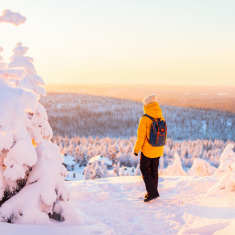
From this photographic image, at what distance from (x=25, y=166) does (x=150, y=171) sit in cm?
247

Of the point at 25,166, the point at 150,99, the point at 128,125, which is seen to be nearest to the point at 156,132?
the point at 150,99

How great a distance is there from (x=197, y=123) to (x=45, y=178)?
121 meters

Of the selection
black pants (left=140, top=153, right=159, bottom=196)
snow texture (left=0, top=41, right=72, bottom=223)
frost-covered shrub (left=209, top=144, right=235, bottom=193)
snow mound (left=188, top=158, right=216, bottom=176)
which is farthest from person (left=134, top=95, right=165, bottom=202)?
snow mound (left=188, top=158, right=216, bottom=176)

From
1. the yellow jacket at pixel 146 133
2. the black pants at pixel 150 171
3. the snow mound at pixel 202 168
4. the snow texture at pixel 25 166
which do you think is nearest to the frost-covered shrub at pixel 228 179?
the black pants at pixel 150 171

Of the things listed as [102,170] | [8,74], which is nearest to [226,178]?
[8,74]

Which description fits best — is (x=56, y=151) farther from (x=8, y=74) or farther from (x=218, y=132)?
(x=218, y=132)

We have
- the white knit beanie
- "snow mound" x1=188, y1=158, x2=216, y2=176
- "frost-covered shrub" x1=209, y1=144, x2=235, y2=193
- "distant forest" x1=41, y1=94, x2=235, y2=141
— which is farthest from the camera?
"distant forest" x1=41, y1=94, x2=235, y2=141

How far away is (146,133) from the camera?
14.1 feet

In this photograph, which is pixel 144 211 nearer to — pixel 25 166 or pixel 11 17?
pixel 25 166

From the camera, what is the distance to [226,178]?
15.4 ft

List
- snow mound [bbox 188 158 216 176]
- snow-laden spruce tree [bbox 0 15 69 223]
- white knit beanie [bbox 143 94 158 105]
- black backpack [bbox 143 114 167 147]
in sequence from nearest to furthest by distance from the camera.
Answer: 1. snow-laden spruce tree [bbox 0 15 69 223]
2. black backpack [bbox 143 114 167 147]
3. white knit beanie [bbox 143 94 158 105]
4. snow mound [bbox 188 158 216 176]

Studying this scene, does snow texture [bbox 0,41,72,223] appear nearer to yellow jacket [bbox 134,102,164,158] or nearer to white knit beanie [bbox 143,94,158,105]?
yellow jacket [bbox 134,102,164,158]

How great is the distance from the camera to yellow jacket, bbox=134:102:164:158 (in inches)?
167

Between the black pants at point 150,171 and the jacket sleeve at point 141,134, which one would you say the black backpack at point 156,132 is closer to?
the jacket sleeve at point 141,134
